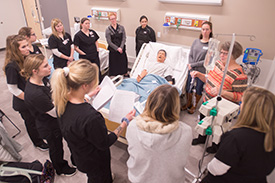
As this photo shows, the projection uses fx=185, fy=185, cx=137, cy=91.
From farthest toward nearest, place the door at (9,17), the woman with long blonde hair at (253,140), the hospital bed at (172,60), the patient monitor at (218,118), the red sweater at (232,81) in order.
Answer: the door at (9,17), the hospital bed at (172,60), the red sweater at (232,81), the patient monitor at (218,118), the woman with long blonde hair at (253,140)

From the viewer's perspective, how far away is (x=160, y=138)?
1.16 m

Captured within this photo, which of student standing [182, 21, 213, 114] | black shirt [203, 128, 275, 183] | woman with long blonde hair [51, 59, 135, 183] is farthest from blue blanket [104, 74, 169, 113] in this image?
black shirt [203, 128, 275, 183]

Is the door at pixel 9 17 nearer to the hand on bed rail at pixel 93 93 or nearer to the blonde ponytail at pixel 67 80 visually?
the hand on bed rail at pixel 93 93

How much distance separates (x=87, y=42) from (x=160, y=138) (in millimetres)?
2894

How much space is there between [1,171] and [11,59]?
1.21m

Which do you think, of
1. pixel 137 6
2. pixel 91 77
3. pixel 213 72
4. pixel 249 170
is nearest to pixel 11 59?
pixel 91 77

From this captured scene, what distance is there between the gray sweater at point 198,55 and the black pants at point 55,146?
2299mm

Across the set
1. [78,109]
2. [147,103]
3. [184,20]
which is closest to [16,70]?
[78,109]

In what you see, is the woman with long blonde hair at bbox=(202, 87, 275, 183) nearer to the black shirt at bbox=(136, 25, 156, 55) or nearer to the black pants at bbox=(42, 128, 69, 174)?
the black pants at bbox=(42, 128, 69, 174)

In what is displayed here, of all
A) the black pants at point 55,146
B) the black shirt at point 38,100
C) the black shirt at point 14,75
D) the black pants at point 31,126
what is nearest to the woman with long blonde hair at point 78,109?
the black shirt at point 38,100

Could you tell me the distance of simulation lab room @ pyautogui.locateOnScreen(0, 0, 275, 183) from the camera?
118 cm

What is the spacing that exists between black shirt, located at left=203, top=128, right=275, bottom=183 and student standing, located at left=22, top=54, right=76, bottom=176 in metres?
1.49

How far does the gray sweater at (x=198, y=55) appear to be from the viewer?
9.83 feet

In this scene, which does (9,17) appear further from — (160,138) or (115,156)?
(160,138)
